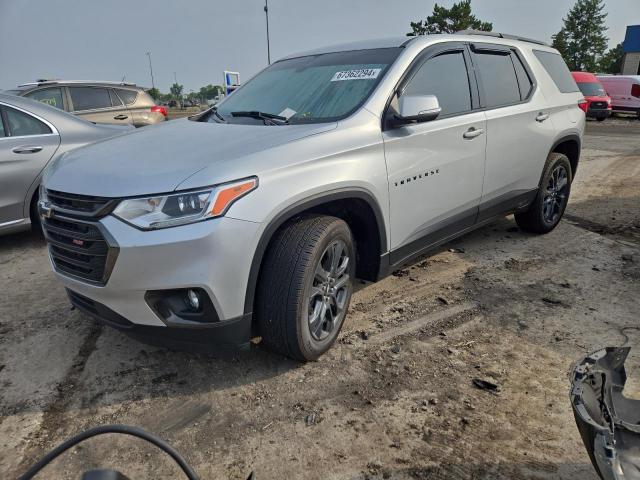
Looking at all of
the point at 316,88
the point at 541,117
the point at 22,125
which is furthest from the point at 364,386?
the point at 22,125

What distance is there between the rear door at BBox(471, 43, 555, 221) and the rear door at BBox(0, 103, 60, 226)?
4124 mm

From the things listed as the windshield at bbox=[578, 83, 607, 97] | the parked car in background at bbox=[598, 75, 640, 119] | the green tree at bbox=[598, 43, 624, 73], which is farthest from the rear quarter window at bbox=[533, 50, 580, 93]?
the green tree at bbox=[598, 43, 624, 73]

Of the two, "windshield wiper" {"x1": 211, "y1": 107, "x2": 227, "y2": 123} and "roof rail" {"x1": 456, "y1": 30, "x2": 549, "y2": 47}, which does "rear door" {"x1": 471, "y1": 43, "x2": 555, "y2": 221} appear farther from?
"windshield wiper" {"x1": 211, "y1": 107, "x2": 227, "y2": 123}

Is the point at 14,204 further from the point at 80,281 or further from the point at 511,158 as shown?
the point at 511,158

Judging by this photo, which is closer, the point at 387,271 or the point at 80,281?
the point at 80,281

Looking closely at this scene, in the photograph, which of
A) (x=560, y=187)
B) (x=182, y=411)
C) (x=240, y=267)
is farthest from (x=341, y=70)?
(x=560, y=187)

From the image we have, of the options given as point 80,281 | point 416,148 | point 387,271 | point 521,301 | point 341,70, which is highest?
point 341,70

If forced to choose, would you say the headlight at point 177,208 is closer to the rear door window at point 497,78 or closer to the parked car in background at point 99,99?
the rear door window at point 497,78

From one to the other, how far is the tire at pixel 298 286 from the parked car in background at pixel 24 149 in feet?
11.1

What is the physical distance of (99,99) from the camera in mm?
8141

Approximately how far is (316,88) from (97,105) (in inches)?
245

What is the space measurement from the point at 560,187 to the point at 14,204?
5.49 meters

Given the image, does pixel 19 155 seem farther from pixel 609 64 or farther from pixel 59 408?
pixel 609 64

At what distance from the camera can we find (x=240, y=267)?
7.52 ft
